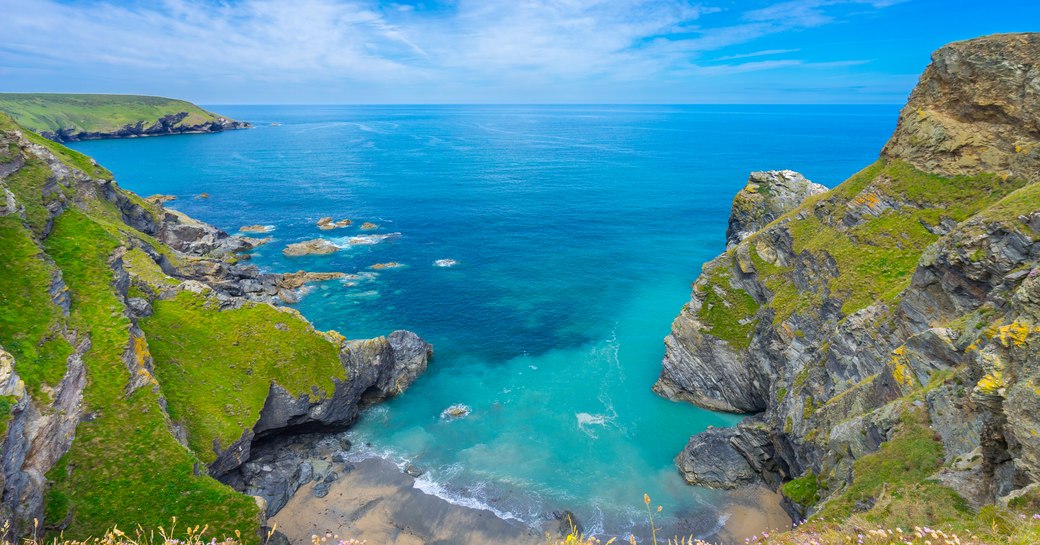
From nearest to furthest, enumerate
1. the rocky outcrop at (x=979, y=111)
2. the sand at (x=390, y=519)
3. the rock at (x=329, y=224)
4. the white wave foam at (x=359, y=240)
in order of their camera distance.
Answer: the sand at (x=390, y=519), the rocky outcrop at (x=979, y=111), the white wave foam at (x=359, y=240), the rock at (x=329, y=224)

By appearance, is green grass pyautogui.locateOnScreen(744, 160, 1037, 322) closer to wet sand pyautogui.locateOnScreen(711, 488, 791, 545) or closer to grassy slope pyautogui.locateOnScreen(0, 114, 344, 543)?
wet sand pyautogui.locateOnScreen(711, 488, 791, 545)

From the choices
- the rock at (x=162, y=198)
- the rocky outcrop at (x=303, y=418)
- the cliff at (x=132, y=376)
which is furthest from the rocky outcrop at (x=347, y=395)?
the rock at (x=162, y=198)

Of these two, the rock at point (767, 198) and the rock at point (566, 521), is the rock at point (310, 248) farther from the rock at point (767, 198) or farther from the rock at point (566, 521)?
the rock at point (767, 198)

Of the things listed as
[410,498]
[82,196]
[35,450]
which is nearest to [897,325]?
[410,498]

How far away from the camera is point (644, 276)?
9088 centimetres

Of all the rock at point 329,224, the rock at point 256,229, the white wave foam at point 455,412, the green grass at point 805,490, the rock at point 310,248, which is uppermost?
the rock at point 329,224

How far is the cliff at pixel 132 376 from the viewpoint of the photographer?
32.9 metres

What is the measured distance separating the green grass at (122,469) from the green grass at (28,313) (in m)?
2.03

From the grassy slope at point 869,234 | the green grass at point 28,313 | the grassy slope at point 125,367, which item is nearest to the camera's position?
the grassy slope at point 125,367

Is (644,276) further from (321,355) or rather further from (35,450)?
(35,450)

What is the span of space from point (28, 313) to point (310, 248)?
63.5 metres

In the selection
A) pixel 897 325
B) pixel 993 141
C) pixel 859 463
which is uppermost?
pixel 993 141

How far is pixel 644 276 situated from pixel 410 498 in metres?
59.1

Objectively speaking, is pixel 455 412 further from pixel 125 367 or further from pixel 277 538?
pixel 125 367
